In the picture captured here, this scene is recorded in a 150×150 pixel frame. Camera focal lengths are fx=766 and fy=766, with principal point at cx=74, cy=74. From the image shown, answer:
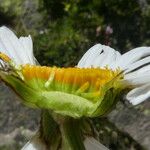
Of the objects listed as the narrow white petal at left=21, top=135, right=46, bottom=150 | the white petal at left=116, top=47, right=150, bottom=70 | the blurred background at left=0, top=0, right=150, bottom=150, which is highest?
the white petal at left=116, top=47, right=150, bottom=70

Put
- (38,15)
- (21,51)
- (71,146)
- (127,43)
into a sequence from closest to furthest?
(71,146) < (21,51) < (127,43) < (38,15)

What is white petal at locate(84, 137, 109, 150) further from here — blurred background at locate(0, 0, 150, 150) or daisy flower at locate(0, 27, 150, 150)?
blurred background at locate(0, 0, 150, 150)

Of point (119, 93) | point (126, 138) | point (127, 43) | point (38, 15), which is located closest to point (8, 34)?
point (119, 93)

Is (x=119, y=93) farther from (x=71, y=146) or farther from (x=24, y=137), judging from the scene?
(x=24, y=137)

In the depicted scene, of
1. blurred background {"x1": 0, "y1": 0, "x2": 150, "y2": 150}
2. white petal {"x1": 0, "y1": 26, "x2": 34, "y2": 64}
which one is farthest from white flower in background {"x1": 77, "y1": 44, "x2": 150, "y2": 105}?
blurred background {"x1": 0, "y1": 0, "x2": 150, "y2": 150}

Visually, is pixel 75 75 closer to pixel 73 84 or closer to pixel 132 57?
pixel 73 84

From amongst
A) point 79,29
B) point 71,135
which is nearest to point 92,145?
point 71,135

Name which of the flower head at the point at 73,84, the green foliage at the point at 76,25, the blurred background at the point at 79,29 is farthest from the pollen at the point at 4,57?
the green foliage at the point at 76,25
